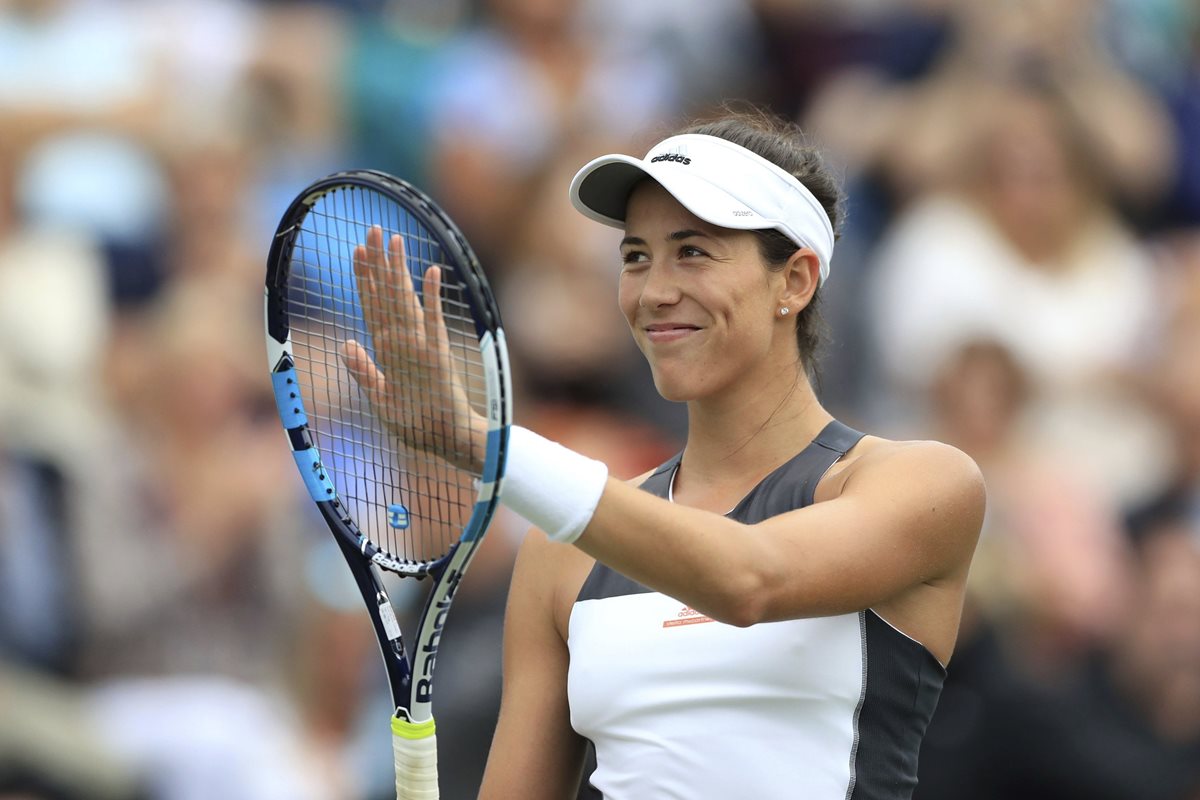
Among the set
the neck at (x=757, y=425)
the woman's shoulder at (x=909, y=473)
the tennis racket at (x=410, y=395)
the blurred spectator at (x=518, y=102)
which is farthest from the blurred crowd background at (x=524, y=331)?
the tennis racket at (x=410, y=395)

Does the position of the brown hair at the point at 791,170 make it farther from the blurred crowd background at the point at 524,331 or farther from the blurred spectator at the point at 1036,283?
the blurred spectator at the point at 1036,283

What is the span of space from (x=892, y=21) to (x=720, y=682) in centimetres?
558

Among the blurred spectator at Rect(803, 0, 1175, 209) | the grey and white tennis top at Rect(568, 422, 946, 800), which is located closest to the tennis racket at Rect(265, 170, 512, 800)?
the grey and white tennis top at Rect(568, 422, 946, 800)

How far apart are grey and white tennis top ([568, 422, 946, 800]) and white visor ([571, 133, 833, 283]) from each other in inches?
17.4

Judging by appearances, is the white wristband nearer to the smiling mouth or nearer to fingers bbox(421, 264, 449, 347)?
fingers bbox(421, 264, 449, 347)

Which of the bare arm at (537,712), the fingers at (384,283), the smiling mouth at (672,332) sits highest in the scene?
the fingers at (384,283)

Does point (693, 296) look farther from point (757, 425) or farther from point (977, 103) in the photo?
point (977, 103)

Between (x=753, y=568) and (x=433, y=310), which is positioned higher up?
(x=433, y=310)

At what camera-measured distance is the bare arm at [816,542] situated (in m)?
2.46

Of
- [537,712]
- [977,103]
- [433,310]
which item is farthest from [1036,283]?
[433,310]

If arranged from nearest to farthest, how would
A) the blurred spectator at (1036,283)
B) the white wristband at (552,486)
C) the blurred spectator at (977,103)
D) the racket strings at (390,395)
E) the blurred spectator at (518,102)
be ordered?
the white wristband at (552,486) → the racket strings at (390,395) → the blurred spectator at (1036,283) → the blurred spectator at (518,102) → the blurred spectator at (977,103)

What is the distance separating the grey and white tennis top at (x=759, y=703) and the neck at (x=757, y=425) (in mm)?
130

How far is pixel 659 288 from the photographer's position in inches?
116

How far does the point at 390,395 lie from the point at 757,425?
717mm
